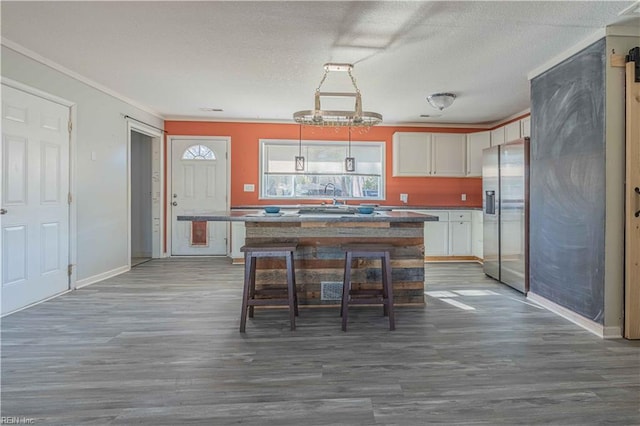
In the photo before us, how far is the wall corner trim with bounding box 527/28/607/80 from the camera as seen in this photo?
2656mm

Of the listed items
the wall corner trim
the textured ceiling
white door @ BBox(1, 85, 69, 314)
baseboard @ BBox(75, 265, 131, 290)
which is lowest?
baseboard @ BBox(75, 265, 131, 290)

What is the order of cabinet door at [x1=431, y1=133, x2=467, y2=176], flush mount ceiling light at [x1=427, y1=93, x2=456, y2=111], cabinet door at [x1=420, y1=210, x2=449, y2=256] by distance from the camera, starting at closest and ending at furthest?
flush mount ceiling light at [x1=427, y1=93, x2=456, y2=111] → cabinet door at [x1=420, y1=210, x2=449, y2=256] → cabinet door at [x1=431, y1=133, x2=467, y2=176]

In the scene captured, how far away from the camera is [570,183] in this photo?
2924 mm

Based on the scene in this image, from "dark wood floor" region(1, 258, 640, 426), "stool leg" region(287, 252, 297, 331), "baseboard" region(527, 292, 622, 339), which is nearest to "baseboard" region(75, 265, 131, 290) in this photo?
"dark wood floor" region(1, 258, 640, 426)

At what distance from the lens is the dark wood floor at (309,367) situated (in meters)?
1.69

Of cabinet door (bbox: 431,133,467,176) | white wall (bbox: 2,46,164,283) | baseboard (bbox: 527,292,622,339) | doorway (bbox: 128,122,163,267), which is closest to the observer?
baseboard (bbox: 527,292,622,339)

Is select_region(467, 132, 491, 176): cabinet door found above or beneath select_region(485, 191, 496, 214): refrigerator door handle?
above

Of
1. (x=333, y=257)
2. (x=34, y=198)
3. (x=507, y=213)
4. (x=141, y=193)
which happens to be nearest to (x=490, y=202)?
(x=507, y=213)

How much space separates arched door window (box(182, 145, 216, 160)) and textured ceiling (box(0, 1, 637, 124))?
1514 mm

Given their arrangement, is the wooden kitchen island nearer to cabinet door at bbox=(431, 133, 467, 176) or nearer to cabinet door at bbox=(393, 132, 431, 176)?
cabinet door at bbox=(393, 132, 431, 176)

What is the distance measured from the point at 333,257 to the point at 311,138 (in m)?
3.25

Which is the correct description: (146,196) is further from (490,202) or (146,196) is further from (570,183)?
(570,183)

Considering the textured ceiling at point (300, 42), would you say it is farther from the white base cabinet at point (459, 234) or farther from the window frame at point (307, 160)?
the white base cabinet at point (459, 234)

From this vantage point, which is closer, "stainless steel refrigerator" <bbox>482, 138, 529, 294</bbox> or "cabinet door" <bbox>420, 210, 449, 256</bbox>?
"stainless steel refrigerator" <bbox>482, 138, 529, 294</bbox>
